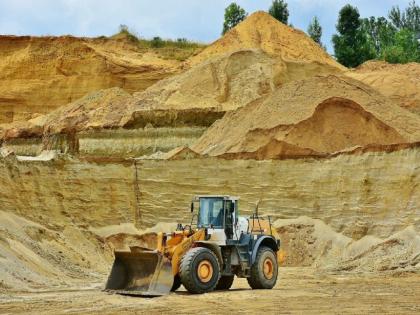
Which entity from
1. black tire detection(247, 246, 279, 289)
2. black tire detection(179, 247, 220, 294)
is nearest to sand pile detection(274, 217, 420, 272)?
black tire detection(247, 246, 279, 289)

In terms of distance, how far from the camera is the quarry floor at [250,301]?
45.8 ft

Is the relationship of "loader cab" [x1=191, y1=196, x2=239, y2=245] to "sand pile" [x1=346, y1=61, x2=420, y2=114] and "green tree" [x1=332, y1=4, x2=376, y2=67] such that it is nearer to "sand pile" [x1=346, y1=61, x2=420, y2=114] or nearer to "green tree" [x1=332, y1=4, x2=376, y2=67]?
"sand pile" [x1=346, y1=61, x2=420, y2=114]

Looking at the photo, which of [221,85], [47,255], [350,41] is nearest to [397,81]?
[221,85]

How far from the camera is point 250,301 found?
1568 centimetres

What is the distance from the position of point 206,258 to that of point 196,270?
337mm

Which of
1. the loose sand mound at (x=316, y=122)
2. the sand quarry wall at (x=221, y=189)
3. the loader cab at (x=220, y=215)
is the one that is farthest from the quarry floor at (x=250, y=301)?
the loose sand mound at (x=316, y=122)

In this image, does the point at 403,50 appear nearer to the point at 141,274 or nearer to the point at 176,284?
the point at 176,284

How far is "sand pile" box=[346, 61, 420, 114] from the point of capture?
157ft

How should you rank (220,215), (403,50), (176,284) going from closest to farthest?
1. (176,284)
2. (220,215)
3. (403,50)

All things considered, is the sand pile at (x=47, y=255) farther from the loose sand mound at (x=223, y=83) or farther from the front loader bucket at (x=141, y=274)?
the loose sand mound at (x=223, y=83)

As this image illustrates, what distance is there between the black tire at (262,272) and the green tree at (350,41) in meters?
51.3

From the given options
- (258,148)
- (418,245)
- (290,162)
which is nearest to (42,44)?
(258,148)

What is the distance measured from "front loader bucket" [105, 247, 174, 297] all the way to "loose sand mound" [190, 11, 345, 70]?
4088cm

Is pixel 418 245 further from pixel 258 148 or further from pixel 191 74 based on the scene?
pixel 191 74
